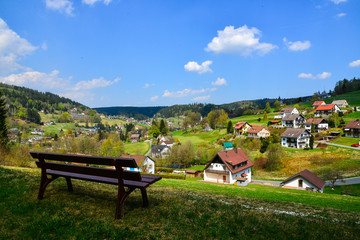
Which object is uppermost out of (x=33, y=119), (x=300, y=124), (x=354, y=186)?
(x=33, y=119)

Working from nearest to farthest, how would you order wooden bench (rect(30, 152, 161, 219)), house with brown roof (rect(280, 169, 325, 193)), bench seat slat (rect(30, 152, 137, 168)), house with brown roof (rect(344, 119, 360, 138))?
bench seat slat (rect(30, 152, 137, 168)), wooden bench (rect(30, 152, 161, 219)), house with brown roof (rect(280, 169, 325, 193)), house with brown roof (rect(344, 119, 360, 138))

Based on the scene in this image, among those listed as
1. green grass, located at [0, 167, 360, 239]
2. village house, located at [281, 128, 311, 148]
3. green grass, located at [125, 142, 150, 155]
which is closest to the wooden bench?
green grass, located at [0, 167, 360, 239]

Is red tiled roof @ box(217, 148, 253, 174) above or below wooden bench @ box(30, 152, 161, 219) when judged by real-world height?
below

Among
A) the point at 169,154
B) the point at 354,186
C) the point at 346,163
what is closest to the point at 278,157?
the point at 346,163

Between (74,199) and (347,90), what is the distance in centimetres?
22185

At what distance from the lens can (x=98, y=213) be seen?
6.61 m

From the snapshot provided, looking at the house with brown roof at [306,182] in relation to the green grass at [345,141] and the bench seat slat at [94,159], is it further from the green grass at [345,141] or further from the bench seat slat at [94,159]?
the green grass at [345,141]

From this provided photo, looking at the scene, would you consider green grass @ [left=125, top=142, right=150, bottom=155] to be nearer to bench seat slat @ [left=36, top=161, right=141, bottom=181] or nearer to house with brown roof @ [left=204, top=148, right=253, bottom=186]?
house with brown roof @ [left=204, top=148, right=253, bottom=186]

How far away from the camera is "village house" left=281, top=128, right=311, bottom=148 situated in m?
75.3

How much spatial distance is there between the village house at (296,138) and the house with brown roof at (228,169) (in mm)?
35138

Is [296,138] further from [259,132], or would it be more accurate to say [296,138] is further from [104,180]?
[104,180]

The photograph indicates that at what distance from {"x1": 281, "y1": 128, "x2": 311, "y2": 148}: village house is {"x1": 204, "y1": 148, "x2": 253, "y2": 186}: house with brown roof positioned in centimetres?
3514

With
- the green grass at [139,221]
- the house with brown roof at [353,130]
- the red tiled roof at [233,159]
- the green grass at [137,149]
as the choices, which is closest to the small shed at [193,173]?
the red tiled roof at [233,159]

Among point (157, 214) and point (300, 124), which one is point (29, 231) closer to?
point (157, 214)
